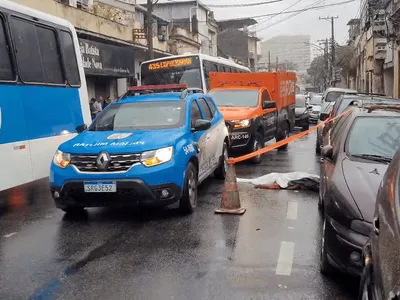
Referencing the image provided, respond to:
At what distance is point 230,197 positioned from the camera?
7285 millimetres

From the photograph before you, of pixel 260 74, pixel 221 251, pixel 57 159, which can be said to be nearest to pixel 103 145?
pixel 57 159

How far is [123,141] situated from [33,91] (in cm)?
203

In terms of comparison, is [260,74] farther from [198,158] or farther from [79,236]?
[79,236]

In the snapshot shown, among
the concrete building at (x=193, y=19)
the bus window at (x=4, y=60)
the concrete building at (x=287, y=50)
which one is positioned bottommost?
the concrete building at (x=287, y=50)

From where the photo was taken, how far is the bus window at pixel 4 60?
23.6 feet

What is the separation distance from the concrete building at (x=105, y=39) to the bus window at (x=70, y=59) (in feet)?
33.5

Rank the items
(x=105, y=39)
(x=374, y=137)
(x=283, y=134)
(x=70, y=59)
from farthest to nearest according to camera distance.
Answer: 1. (x=105, y=39)
2. (x=283, y=134)
3. (x=70, y=59)
4. (x=374, y=137)

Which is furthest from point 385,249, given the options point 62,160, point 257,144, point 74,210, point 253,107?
point 253,107

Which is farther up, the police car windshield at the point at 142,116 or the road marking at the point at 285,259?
the police car windshield at the point at 142,116

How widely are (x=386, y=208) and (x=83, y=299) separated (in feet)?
8.95

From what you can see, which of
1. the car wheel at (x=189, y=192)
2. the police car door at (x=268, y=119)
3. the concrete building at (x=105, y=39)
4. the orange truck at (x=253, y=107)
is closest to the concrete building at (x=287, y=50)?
the concrete building at (x=105, y=39)

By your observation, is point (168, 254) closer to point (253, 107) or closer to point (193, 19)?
point (253, 107)

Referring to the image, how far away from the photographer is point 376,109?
645 centimetres

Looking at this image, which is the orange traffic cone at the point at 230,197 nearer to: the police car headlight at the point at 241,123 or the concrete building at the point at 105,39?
the police car headlight at the point at 241,123
